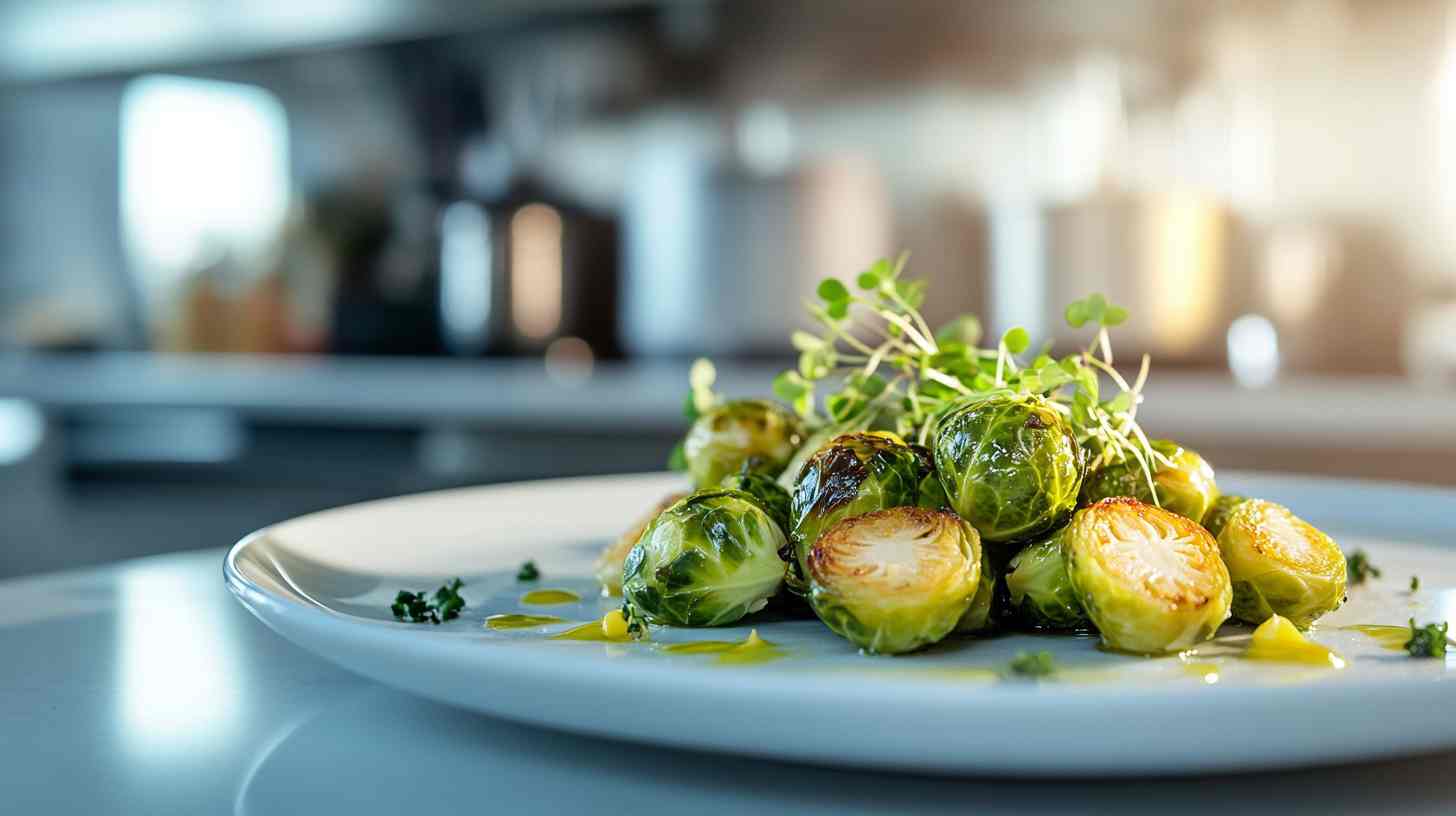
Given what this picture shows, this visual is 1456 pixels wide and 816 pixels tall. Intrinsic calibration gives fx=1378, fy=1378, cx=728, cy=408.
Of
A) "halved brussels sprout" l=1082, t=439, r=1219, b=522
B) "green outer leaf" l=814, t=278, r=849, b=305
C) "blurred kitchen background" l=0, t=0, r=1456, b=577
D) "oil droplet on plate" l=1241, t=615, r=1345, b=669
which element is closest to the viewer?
"oil droplet on plate" l=1241, t=615, r=1345, b=669

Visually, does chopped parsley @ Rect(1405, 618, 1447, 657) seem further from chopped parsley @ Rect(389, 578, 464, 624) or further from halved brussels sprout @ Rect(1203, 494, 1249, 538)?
chopped parsley @ Rect(389, 578, 464, 624)

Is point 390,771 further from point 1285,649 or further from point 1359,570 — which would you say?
point 1359,570

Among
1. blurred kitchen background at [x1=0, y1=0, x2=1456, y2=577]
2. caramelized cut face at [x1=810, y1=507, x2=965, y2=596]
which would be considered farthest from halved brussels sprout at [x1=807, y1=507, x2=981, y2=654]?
blurred kitchen background at [x1=0, y1=0, x2=1456, y2=577]

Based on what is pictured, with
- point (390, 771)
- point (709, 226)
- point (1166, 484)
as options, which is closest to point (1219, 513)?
point (1166, 484)

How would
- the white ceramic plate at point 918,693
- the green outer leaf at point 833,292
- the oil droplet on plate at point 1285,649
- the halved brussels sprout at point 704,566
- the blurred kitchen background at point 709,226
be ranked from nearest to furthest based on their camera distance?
the white ceramic plate at point 918,693 < the oil droplet on plate at point 1285,649 < the halved brussels sprout at point 704,566 < the green outer leaf at point 833,292 < the blurred kitchen background at point 709,226

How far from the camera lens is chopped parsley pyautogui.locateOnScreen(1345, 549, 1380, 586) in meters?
0.86

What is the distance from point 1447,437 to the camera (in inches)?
82.4

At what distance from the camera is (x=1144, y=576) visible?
0.61m

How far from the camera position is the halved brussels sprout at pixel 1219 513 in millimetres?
793

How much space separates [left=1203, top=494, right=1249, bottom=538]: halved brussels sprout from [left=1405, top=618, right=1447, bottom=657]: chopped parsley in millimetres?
177

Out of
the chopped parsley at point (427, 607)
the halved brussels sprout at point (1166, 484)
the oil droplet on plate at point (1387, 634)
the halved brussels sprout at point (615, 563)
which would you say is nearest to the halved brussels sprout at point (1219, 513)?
the halved brussels sprout at point (1166, 484)

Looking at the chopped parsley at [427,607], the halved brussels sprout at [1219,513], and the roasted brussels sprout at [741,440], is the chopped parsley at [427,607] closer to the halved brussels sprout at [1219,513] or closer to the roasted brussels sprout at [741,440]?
the roasted brussels sprout at [741,440]

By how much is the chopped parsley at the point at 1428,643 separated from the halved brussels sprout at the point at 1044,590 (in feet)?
0.47

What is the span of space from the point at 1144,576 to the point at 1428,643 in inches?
4.8
